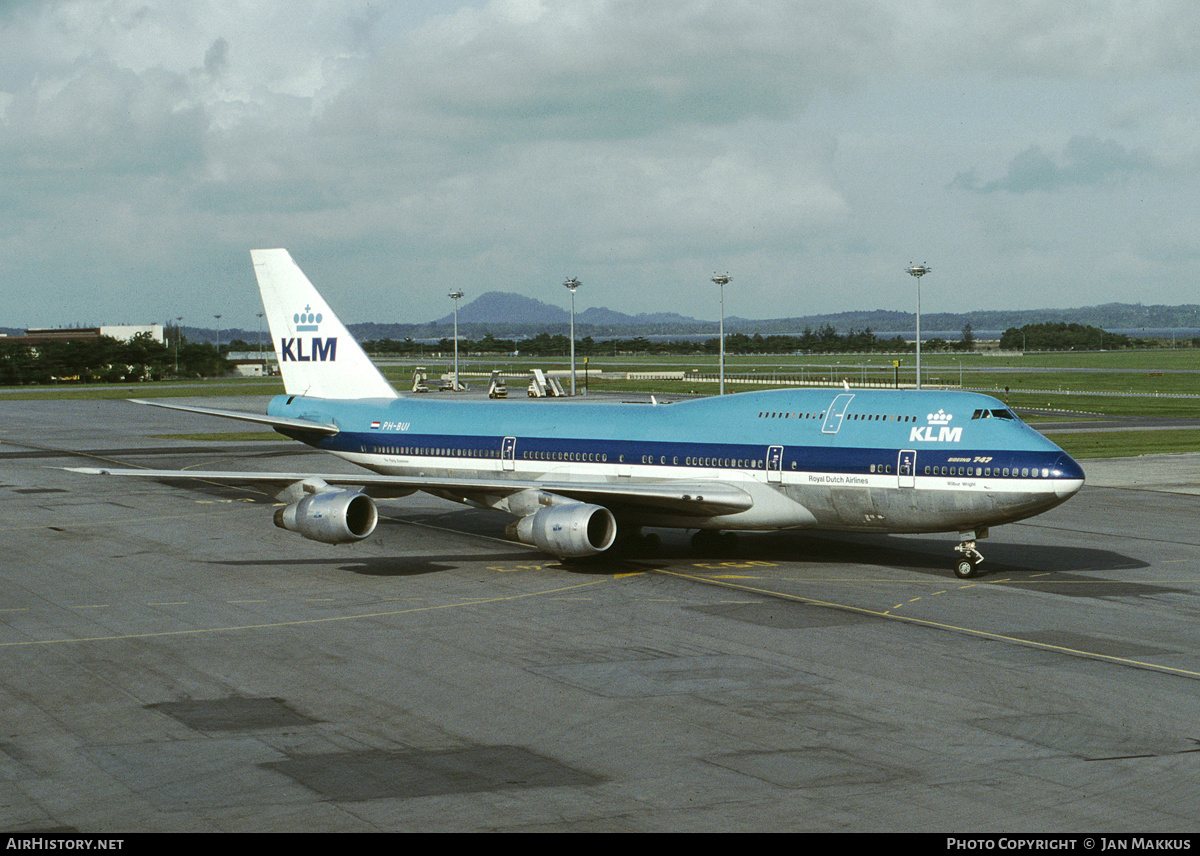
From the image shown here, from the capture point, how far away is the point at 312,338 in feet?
147

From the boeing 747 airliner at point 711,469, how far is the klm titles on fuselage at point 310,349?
11.7 ft

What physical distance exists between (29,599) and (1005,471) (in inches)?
1026

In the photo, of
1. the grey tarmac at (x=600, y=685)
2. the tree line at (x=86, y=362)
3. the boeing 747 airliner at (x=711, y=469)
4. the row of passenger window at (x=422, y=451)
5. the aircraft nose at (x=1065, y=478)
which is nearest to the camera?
the grey tarmac at (x=600, y=685)

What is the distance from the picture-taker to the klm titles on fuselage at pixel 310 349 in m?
44.5

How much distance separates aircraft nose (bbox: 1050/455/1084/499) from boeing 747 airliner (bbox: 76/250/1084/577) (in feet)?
0.12

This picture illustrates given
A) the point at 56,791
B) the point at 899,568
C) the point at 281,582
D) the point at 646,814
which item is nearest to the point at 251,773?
the point at 56,791

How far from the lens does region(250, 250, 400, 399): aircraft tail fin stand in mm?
44562

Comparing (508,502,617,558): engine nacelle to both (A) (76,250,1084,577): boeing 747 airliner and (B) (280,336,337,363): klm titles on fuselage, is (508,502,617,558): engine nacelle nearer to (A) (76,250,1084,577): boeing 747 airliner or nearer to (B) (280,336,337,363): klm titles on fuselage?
(A) (76,250,1084,577): boeing 747 airliner

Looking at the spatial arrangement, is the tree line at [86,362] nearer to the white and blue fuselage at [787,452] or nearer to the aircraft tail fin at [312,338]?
the aircraft tail fin at [312,338]

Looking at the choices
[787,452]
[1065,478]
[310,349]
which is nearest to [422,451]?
[310,349]

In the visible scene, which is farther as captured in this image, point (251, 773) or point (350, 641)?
point (350, 641)

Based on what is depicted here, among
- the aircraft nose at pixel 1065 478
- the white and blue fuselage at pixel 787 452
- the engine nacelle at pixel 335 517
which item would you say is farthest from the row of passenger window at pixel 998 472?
the engine nacelle at pixel 335 517

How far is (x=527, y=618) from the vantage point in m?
28.9

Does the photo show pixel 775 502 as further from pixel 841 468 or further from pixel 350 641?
pixel 350 641
